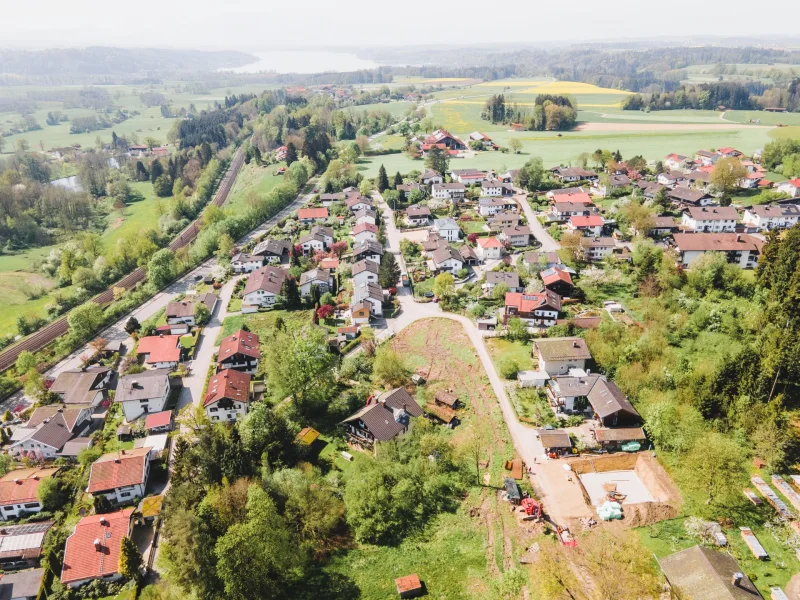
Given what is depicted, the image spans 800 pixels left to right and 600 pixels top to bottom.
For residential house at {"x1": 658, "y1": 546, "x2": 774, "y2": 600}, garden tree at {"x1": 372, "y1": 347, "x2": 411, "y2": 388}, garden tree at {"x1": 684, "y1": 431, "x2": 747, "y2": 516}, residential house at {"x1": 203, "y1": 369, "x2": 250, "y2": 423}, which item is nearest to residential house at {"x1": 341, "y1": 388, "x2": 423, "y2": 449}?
garden tree at {"x1": 372, "y1": 347, "x2": 411, "y2": 388}

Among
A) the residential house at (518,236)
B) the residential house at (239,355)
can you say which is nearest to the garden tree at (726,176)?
the residential house at (518,236)

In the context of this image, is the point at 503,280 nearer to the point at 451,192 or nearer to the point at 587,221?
the point at 587,221

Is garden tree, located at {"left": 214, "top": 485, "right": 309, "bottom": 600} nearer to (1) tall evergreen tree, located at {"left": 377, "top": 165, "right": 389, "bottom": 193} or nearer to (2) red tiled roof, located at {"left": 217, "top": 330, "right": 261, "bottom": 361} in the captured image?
(2) red tiled roof, located at {"left": 217, "top": 330, "right": 261, "bottom": 361}

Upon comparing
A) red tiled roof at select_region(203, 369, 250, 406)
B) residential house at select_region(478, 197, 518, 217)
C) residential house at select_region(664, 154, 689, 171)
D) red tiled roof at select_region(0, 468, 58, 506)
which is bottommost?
red tiled roof at select_region(0, 468, 58, 506)

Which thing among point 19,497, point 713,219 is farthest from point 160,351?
point 713,219

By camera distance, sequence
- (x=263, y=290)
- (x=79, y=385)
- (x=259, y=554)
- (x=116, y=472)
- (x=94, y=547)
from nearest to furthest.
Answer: (x=259, y=554)
(x=94, y=547)
(x=116, y=472)
(x=79, y=385)
(x=263, y=290)

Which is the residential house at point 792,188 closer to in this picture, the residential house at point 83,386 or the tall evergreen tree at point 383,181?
the tall evergreen tree at point 383,181
